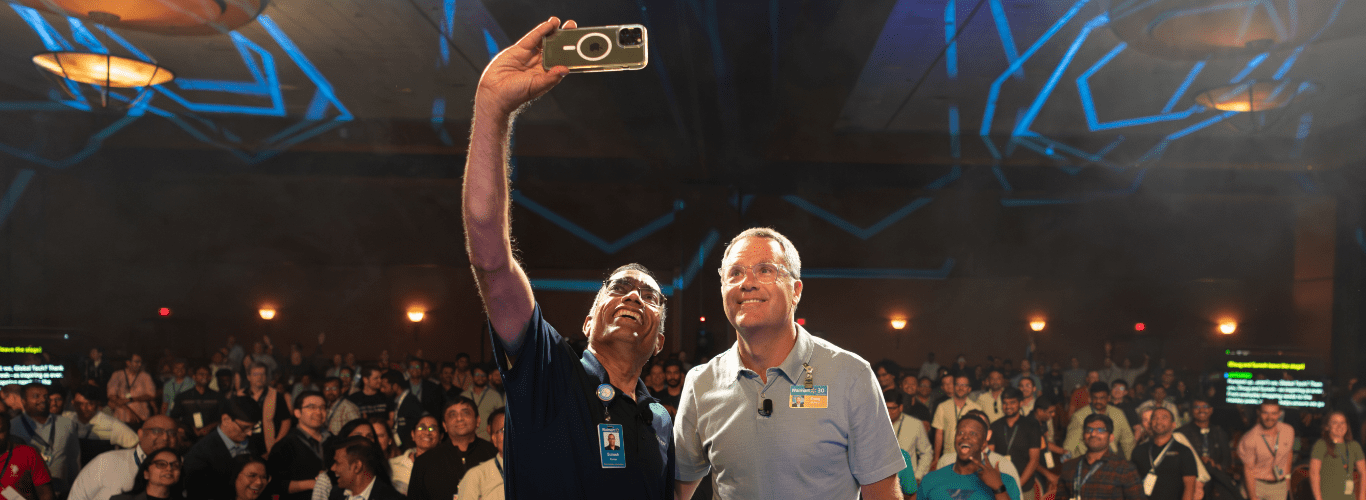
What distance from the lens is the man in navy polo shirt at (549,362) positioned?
1124 millimetres

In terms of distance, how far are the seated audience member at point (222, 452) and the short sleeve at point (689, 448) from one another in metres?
3.82

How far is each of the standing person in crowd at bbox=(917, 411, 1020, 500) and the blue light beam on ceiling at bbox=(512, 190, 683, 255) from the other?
22.9ft

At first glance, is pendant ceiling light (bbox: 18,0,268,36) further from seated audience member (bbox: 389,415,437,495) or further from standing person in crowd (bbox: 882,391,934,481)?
standing person in crowd (bbox: 882,391,934,481)

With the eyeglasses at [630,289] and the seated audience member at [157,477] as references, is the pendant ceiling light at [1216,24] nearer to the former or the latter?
the eyeglasses at [630,289]

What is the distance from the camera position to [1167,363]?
11289 mm

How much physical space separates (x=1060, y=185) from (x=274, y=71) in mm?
9817

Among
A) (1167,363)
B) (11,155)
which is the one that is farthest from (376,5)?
(1167,363)

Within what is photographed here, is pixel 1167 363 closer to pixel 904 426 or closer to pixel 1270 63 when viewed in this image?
pixel 1270 63

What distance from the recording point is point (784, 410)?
153 centimetres

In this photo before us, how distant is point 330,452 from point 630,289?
3.66m

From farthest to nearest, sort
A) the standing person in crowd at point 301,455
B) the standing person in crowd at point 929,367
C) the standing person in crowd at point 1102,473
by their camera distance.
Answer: the standing person in crowd at point 929,367 < the standing person in crowd at point 1102,473 < the standing person in crowd at point 301,455

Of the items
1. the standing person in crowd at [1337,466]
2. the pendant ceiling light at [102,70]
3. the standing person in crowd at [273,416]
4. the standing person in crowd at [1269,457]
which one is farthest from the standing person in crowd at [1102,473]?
the pendant ceiling light at [102,70]

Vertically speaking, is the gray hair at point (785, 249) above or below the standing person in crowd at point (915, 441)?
above

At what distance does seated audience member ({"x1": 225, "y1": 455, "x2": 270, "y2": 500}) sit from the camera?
4371 millimetres
